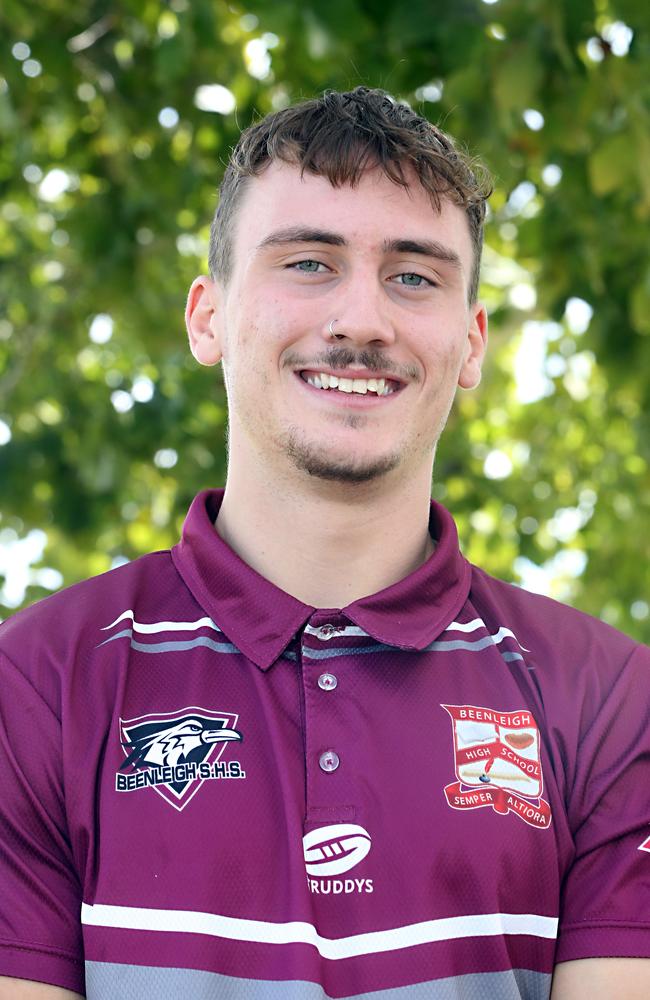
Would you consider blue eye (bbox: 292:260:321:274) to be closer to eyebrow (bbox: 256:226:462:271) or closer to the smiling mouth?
eyebrow (bbox: 256:226:462:271)

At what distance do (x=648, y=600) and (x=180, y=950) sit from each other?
675 cm

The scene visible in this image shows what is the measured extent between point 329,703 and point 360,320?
53cm

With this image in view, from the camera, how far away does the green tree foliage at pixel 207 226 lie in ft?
13.3

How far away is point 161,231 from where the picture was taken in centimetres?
563

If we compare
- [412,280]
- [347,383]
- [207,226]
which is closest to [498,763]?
[347,383]

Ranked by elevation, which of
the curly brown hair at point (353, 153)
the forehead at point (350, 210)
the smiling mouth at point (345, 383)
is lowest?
the smiling mouth at point (345, 383)

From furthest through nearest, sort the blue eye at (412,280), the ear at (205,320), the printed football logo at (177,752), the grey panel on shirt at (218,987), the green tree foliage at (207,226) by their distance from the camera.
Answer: the green tree foliage at (207,226) → the ear at (205,320) → the blue eye at (412,280) → the printed football logo at (177,752) → the grey panel on shirt at (218,987)

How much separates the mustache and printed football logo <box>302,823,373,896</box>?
2.08 feet

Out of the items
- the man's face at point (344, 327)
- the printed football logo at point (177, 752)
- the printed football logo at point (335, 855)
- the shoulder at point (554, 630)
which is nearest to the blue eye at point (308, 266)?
the man's face at point (344, 327)

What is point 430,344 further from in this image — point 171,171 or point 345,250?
point 171,171

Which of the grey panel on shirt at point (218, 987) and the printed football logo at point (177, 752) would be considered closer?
the grey panel on shirt at point (218, 987)

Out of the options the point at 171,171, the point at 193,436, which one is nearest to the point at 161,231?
Result: the point at 171,171

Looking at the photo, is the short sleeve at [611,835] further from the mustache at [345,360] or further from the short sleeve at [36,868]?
the short sleeve at [36,868]

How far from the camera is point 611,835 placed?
2.02 m
